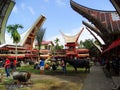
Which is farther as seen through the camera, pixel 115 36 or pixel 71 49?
pixel 71 49

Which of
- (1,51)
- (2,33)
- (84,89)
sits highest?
(2,33)

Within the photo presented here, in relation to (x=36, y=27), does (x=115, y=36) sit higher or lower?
lower

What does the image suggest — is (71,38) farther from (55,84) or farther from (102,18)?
(55,84)

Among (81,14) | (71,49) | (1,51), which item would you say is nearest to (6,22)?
(1,51)

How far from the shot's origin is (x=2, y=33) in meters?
87.0

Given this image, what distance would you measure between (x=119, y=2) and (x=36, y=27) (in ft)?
319

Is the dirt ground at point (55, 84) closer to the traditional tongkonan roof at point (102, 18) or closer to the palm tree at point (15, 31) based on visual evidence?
the traditional tongkonan roof at point (102, 18)

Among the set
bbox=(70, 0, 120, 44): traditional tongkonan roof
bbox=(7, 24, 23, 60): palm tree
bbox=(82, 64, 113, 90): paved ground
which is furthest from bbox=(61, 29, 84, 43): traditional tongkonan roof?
bbox=(82, 64, 113, 90): paved ground

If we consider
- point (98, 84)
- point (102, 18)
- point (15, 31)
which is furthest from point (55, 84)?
point (15, 31)

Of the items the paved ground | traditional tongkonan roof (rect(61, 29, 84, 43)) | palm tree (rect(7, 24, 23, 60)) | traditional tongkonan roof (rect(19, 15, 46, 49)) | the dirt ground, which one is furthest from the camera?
traditional tongkonan roof (rect(19, 15, 46, 49))

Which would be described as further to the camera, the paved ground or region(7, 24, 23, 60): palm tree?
region(7, 24, 23, 60): palm tree

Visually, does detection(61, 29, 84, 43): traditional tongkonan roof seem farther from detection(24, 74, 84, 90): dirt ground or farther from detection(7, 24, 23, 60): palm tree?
detection(24, 74, 84, 90): dirt ground

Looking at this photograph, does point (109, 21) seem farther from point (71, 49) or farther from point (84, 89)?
point (71, 49)

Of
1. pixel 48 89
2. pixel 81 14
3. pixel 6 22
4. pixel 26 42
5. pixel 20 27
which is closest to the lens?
pixel 48 89
